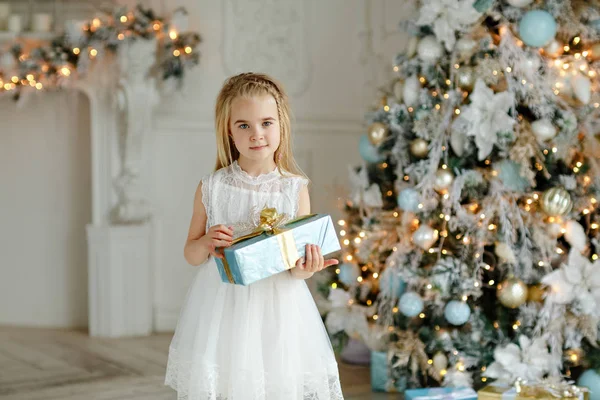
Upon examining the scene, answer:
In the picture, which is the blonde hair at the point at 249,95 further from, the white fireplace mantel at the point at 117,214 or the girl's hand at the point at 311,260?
the white fireplace mantel at the point at 117,214

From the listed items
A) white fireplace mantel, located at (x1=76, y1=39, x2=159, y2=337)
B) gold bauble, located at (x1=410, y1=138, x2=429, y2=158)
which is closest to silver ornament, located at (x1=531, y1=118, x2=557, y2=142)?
gold bauble, located at (x1=410, y1=138, x2=429, y2=158)

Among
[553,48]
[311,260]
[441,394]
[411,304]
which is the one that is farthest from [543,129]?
[311,260]

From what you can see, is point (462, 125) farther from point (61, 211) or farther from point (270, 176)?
point (61, 211)

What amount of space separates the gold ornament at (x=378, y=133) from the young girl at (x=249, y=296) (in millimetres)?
1114

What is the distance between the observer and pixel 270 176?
7.24ft

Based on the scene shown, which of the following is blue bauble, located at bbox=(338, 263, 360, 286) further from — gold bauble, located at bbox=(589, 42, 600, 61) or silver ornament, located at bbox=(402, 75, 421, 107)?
gold bauble, located at bbox=(589, 42, 600, 61)

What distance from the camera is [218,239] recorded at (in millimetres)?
2031

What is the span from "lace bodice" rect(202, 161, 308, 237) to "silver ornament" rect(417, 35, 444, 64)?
119cm

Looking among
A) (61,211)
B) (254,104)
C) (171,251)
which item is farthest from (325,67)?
(254,104)

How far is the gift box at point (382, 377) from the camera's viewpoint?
133 inches

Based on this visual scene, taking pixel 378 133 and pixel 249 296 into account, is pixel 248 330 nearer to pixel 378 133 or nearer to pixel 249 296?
pixel 249 296

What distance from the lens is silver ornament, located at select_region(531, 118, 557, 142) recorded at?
9.95 ft

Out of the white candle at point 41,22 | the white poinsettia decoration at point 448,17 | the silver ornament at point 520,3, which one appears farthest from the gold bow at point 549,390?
the white candle at point 41,22

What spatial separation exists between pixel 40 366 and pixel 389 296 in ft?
5.39
